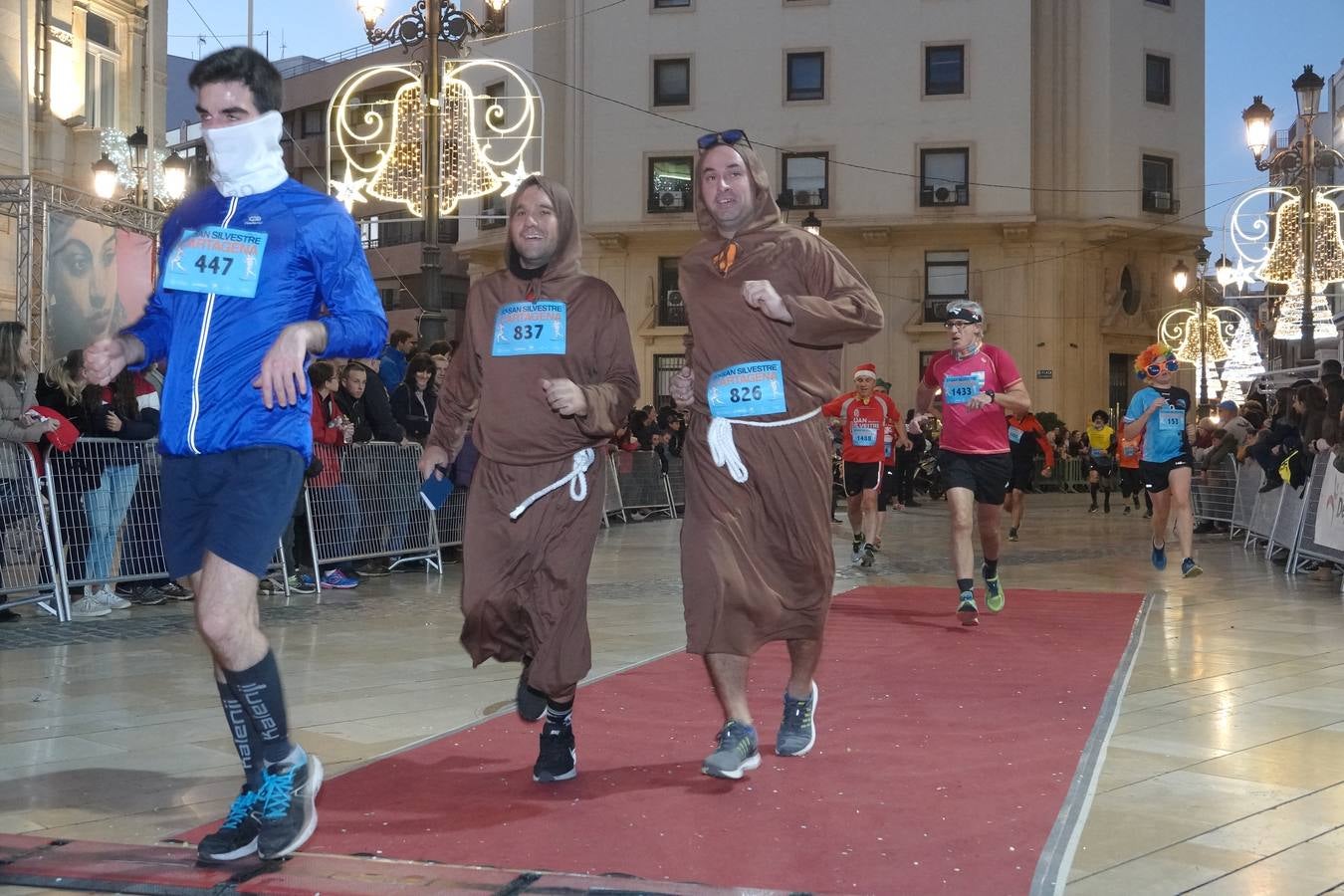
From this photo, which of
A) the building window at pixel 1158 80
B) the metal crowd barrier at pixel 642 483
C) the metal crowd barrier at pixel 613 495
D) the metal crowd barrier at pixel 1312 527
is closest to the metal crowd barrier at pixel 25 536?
the metal crowd barrier at pixel 1312 527

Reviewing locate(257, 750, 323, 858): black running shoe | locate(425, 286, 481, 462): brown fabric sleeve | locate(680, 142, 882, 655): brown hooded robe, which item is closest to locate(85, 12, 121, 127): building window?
locate(425, 286, 481, 462): brown fabric sleeve

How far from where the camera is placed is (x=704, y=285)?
529cm

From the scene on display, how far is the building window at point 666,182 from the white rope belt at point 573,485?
3737 cm

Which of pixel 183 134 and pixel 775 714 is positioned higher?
pixel 183 134

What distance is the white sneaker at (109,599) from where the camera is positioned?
9.97m

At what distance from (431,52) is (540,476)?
35.1ft

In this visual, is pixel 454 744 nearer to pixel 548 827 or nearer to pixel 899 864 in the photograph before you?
pixel 548 827

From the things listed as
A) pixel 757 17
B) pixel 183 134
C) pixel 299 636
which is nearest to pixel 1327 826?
pixel 299 636

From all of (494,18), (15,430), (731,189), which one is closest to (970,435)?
(731,189)

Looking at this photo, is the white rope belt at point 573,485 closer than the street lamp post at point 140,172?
Yes

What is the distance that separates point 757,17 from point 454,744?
3851 centimetres

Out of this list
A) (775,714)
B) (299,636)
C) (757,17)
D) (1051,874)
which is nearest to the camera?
(1051,874)

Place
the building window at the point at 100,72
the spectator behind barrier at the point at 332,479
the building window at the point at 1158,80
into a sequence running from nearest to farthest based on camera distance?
the spectator behind barrier at the point at 332,479 → the building window at the point at 100,72 → the building window at the point at 1158,80

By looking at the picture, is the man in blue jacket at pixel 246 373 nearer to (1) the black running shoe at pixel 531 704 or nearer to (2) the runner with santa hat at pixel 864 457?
(1) the black running shoe at pixel 531 704
